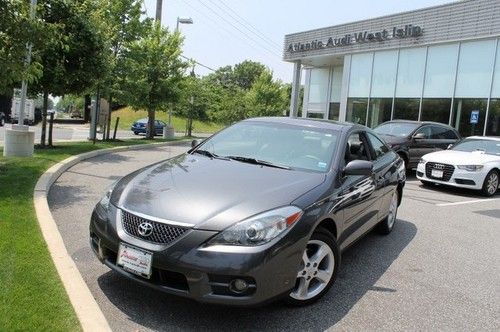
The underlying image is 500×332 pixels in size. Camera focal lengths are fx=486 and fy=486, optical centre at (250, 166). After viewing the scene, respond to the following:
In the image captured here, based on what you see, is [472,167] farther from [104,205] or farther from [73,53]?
[73,53]

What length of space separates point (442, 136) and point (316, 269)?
1167 cm

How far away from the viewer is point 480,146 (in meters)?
12.2

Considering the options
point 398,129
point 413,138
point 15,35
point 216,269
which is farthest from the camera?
point 398,129

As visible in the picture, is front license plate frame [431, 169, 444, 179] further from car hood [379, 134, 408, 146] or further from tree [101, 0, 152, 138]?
tree [101, 0, 152, 138]

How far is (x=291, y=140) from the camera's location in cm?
504

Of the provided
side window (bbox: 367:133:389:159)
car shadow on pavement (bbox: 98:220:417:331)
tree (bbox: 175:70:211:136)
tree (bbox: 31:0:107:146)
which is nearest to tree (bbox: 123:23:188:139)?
tree (bbox: 175:70:211:136)

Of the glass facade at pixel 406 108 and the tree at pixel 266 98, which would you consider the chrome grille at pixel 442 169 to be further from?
the tree at pixel 266 98

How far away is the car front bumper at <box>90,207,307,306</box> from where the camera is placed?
3305 millimetres

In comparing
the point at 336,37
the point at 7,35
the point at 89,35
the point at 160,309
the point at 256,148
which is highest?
the point at 336,37

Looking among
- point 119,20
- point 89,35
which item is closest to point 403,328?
point 89,35

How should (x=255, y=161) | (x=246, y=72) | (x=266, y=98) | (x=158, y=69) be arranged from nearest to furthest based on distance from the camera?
1. (x=255, y=161)
2. (x=158, y=69)
3. (x=266, y=98)
4. (x=246, y=72)

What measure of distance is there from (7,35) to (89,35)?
18.5 feet

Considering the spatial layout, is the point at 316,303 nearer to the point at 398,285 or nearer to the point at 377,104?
the point at 398,285

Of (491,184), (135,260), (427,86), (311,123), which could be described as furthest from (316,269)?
(427,86)
